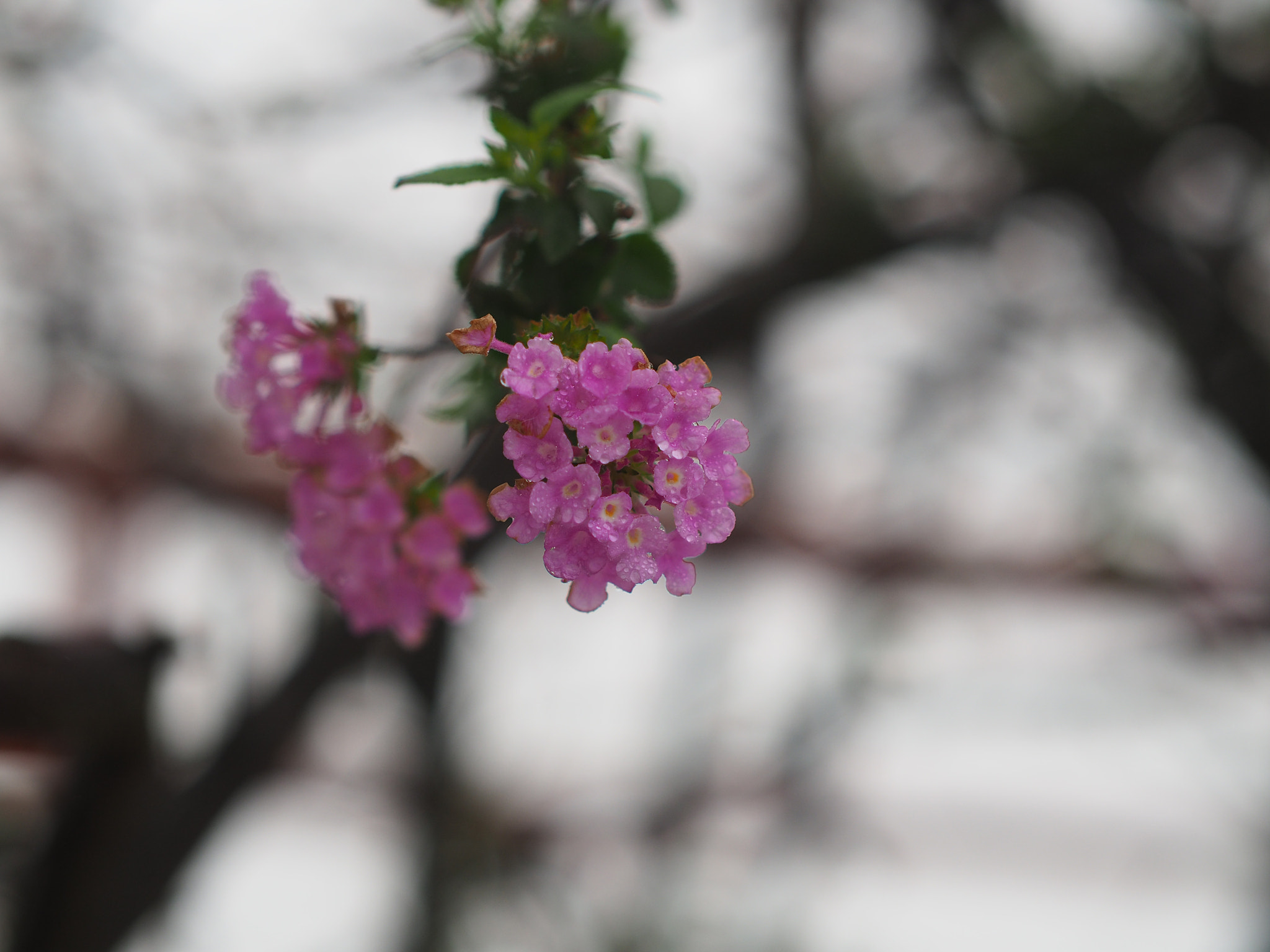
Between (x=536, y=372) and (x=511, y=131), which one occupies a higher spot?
(x=511, y=131)

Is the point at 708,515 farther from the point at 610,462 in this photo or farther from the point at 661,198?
the point at 661,198

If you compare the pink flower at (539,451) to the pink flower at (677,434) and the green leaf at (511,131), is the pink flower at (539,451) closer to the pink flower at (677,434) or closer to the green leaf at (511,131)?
the pink flower at (677,434)

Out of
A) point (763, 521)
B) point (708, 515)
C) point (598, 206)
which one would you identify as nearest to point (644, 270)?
point (598, 206)

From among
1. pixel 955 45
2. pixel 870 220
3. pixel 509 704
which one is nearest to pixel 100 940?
pixel 509 704

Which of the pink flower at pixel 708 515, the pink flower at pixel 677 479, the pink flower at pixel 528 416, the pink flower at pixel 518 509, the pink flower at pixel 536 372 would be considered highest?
the pink flower at pixel 536 372

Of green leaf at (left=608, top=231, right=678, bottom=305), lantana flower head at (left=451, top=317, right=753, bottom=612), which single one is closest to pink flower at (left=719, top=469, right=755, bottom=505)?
lantana flower head at (left=451, top=317, right=753, bottom=612)

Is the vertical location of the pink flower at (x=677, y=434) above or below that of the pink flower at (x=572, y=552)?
above

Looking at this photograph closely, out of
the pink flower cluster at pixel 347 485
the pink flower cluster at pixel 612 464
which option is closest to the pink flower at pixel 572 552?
the pink flower cluster at pixel 612 464
